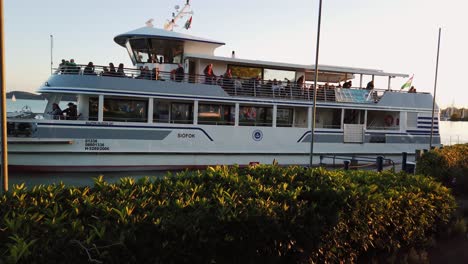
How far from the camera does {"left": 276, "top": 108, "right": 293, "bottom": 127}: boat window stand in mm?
18177

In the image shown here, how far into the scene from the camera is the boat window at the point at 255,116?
56.5 feet

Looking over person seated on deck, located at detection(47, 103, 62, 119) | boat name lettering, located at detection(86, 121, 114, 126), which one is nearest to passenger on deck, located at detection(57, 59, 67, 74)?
person seated on deck, located at detection(47, 103, 62, 119)

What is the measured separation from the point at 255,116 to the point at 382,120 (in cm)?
756

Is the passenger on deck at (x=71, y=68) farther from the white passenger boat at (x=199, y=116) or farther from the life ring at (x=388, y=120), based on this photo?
the life ring at (x=388, y=120)

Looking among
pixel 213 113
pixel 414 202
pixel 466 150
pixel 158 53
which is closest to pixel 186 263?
pixel 414 202

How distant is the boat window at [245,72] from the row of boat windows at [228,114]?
1.70m

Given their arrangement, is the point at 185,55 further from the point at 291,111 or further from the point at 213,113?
the point at 291,111

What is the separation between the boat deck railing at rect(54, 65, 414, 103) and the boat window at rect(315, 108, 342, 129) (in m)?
0.80

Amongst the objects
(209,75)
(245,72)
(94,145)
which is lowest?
(94,145)

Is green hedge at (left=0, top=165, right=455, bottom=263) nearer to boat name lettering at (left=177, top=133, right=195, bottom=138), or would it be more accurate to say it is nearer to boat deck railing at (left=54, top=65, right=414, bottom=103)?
boat name lettering at (left=177, top=133, right=195, bottom=138)

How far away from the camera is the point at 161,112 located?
1595cm

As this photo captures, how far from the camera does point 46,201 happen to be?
3348 millimetres

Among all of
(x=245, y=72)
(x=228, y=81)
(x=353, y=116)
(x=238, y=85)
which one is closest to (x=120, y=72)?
(x=228, y=81)

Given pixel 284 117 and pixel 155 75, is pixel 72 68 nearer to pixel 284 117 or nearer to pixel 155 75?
pixel 155 75
